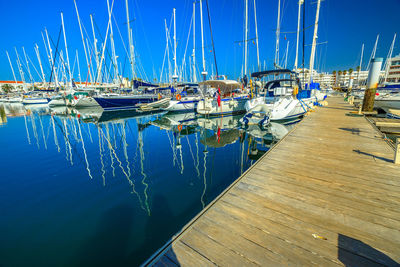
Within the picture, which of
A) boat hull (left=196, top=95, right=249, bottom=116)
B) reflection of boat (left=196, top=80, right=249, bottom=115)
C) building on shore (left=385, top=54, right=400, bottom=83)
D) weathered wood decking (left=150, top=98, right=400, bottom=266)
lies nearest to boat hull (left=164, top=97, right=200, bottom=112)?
reflection of boat (left=196, top=80, right=249, bottom=115)

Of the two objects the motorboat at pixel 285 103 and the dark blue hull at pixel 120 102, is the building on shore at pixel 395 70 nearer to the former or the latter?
the motorboat at pixel 285 103

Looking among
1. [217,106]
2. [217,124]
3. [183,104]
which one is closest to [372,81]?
[217,124]

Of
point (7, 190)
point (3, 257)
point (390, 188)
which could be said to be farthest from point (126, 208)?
point (390, 188)

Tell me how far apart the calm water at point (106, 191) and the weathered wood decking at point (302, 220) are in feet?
5.37

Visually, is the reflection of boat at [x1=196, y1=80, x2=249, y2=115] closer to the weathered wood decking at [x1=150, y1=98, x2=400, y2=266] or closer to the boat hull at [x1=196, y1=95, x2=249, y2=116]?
the boat hull at [x1=196, y1=95, x2=249, y2=116]

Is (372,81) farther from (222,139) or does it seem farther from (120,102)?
(120,102)

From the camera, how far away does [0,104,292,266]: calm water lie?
349 centimetres

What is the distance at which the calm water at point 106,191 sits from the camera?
3.49 metres

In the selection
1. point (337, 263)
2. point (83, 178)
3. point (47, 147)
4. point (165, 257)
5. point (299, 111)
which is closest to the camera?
point (337, 263)

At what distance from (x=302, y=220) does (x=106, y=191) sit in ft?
17.7

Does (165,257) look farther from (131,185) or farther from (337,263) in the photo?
(131,185)

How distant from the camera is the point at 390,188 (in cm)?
332

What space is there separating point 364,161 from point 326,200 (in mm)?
2655

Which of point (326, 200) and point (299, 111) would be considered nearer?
point (326, 200)
